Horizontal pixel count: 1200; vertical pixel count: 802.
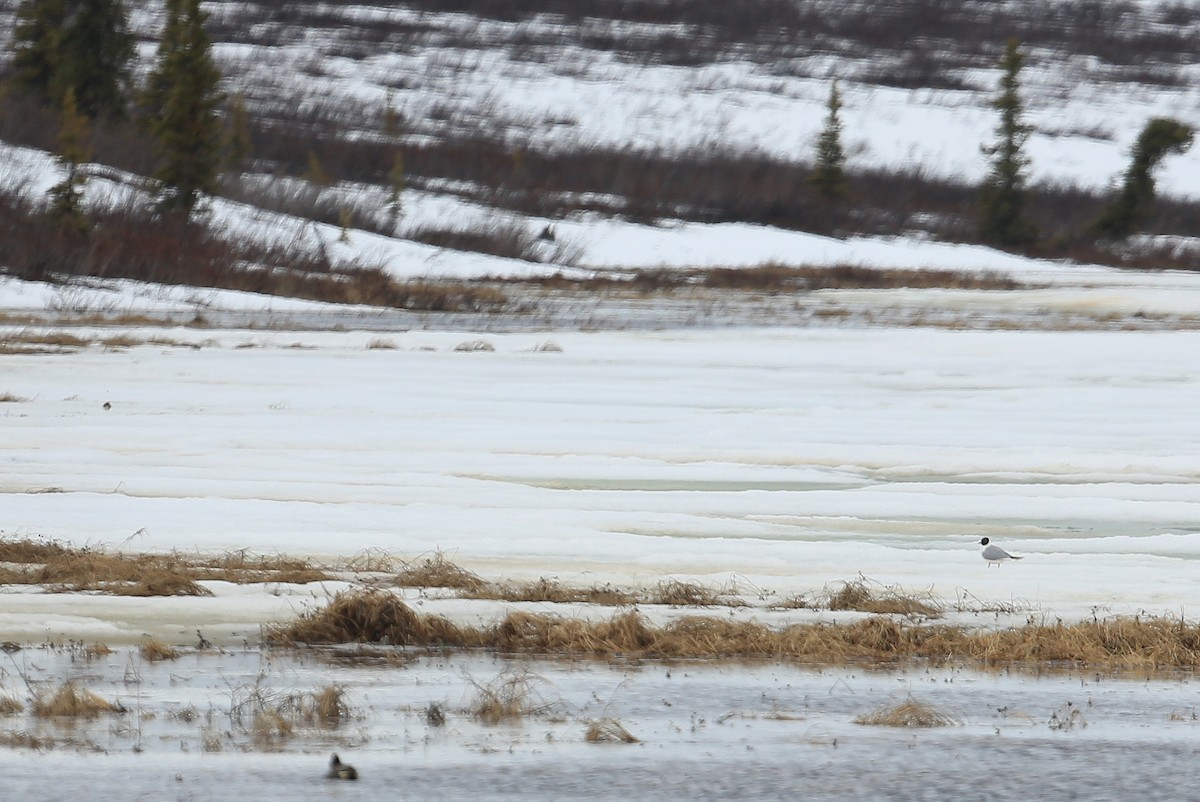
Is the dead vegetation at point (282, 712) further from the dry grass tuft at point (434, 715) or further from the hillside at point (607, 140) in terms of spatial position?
the hillside at point (607, 140)

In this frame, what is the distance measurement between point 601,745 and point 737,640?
186cm

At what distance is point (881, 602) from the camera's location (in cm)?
921

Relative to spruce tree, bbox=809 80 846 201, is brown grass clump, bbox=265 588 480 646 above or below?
below

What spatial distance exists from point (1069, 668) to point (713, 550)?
2.94m

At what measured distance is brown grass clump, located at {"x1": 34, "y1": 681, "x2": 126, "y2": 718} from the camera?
267 inches

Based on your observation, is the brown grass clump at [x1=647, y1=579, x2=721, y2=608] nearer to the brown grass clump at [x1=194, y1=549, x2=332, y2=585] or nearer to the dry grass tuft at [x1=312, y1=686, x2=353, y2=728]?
the brown grass clump at [x1=194, y1=549, x2=332, y2=585]

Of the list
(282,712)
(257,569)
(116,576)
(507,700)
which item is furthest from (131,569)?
(507,700)

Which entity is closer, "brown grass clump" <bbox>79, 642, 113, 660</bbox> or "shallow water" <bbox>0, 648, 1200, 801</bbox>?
"shallow water" <bbox>0, 648, 1200, 801</bbox>

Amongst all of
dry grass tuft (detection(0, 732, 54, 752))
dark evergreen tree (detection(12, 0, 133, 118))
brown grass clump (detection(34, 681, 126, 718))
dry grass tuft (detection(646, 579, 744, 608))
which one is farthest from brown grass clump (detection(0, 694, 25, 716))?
dark evergreen tree (detection(12, 0, 133, 118))

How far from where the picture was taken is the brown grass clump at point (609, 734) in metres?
6.75

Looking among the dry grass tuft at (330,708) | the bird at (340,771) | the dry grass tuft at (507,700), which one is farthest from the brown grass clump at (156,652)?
the bird at (340,771)

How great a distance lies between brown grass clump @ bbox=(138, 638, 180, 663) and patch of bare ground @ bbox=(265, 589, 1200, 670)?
0.51 m

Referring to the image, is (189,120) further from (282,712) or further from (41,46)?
(282,712)

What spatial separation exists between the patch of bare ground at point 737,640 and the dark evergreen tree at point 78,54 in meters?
46.6
